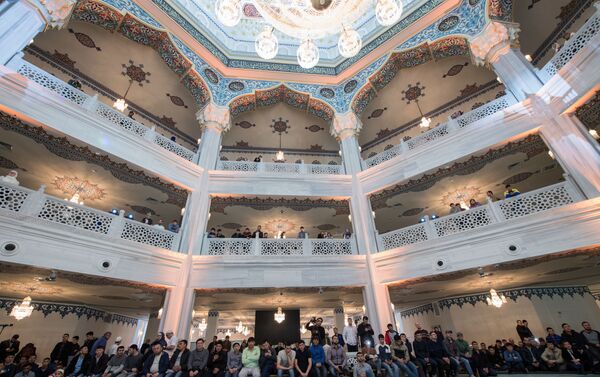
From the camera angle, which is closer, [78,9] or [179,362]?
[179,362]

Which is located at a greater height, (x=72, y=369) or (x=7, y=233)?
(x=7, y=233)

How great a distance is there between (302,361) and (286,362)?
1.10ft

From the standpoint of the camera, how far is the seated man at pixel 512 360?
21.7 feet

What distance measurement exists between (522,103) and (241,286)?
28.4 feet

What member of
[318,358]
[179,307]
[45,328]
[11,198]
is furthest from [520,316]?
[45,328]

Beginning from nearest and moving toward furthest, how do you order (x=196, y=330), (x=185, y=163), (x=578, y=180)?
(x=578, y=180)
(x=185, y=163)
(x=196, y=330)

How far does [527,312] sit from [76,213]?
1414 cm

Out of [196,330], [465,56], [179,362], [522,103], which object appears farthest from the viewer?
[196,330]

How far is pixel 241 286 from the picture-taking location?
7.49 metres

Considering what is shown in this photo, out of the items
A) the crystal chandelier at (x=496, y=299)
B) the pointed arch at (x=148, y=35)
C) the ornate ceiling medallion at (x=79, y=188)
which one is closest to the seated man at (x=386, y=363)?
the crystal chandelier at (x=496, y=299)

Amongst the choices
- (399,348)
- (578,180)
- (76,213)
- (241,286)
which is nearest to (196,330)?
(241,286)

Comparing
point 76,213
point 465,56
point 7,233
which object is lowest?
point 7,233

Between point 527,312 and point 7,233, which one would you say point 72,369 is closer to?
point 7,233

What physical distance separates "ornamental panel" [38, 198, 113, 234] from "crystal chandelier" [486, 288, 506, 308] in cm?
1077
